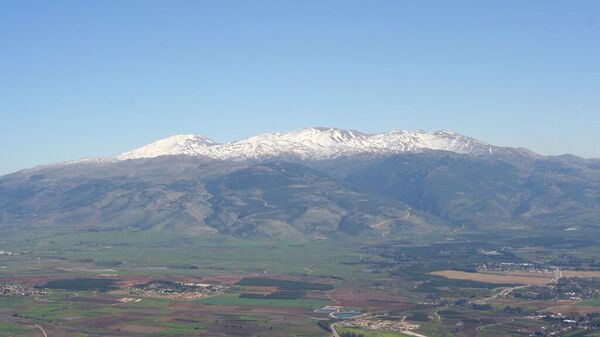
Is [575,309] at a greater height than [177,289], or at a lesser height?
lesser

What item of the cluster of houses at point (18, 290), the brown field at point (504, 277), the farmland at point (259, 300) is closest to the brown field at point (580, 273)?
the brown field at point (504, 277)

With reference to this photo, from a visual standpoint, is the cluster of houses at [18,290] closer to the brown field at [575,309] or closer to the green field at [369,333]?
the green field at [369,333]

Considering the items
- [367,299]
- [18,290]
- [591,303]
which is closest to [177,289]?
[18,290]

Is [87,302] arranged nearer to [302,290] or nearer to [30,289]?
[30,289]

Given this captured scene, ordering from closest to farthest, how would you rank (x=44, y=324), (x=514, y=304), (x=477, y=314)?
(x=44, y=324) < (x=477, y=314) < (x=514, y=304)

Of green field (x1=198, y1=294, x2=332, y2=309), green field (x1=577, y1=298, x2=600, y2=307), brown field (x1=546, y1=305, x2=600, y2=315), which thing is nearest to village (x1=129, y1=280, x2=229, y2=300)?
green field (x1=198, y1=294, x2=332, y2=309)

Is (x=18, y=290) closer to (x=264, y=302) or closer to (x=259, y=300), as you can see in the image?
(x=259, y=300)

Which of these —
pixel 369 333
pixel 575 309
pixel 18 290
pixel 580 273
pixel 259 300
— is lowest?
pixel 369 333

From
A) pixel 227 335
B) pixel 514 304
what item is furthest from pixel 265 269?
pixel 227 335

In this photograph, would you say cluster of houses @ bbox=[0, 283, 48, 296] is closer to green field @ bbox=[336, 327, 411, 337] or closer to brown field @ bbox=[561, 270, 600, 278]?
green field @ bbox=[336, 327, 411, 337]
